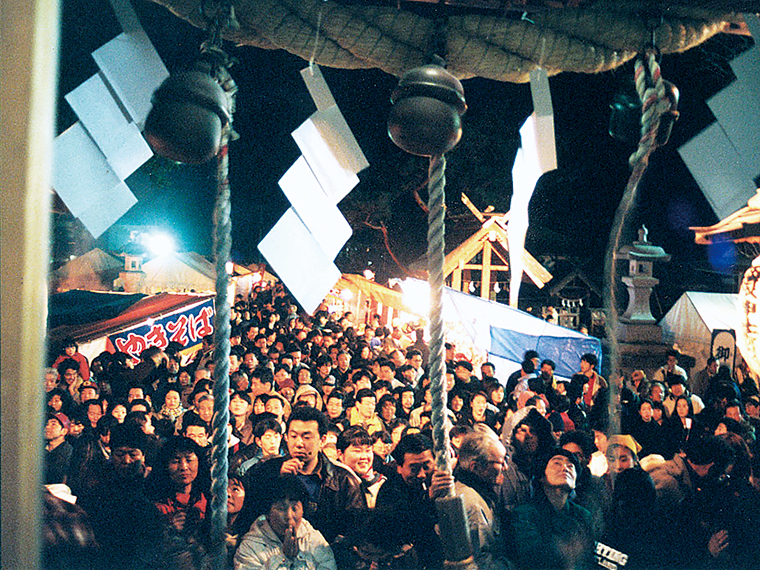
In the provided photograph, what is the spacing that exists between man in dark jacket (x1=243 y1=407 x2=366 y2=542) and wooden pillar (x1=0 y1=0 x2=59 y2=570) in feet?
7.65

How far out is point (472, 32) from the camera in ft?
4.28

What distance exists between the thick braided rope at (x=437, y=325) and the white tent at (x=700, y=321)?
11.5 metres

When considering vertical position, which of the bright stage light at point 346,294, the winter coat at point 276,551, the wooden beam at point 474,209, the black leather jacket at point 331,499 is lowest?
the winter coat at point 276,551

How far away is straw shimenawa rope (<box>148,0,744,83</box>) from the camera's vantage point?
4.21 ft

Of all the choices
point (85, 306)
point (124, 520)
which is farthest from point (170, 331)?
point (124, 520)

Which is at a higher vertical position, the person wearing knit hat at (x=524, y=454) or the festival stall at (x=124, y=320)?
the festival stall at (x=124, y=320)

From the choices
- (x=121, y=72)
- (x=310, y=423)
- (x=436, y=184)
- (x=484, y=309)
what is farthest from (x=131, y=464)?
(x=484, y=309)

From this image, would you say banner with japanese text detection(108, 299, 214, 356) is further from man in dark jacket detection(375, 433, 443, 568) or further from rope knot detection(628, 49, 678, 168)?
rope knot detection(628, 49, 678, 168)

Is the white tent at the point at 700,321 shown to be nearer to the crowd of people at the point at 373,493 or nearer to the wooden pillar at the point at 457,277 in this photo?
the wooden pillar at the point at 457,277

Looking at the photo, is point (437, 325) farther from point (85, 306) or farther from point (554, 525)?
point (85, 306)

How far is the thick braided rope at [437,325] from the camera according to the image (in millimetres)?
1057

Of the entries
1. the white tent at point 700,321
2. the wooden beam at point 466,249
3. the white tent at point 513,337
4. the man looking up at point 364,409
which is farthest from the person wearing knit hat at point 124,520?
the white tent at point 700,321

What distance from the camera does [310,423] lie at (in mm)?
3260

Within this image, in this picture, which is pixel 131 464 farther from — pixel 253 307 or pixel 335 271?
pixel 253 307
